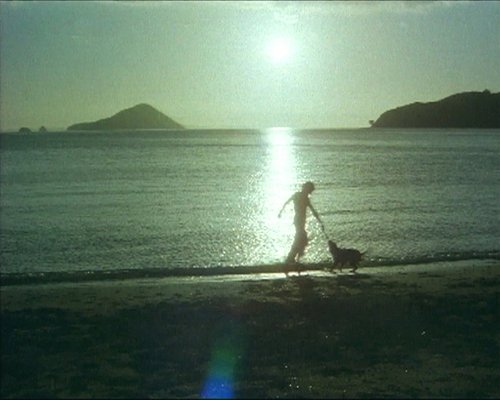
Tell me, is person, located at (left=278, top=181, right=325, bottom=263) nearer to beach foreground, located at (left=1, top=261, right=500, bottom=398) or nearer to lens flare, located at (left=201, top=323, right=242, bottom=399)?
beach foreground, located at (left=1, top=261, right=500, bottom=398)

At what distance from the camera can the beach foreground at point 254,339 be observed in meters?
9.10

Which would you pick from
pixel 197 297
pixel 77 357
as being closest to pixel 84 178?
pixel 197 297

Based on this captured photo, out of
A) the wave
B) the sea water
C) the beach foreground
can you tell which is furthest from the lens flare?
the sea water

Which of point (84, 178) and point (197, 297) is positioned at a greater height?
point (197, 297)

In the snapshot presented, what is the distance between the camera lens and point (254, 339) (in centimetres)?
1130

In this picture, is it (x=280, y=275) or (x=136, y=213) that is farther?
(x=136, y=213)

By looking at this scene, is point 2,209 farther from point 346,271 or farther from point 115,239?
point 346,271

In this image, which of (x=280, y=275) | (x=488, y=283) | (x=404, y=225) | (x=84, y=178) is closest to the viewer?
(x=488, y=283)

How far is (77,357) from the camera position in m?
10.1

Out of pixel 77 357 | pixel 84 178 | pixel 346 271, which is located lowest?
pixel 84 178

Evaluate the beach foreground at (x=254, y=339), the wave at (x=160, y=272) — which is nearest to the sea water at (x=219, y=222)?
the wave at (x=160, y=272)

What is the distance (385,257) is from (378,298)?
800cm

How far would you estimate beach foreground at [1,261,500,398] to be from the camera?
358 inches

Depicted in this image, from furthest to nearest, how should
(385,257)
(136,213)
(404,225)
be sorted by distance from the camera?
1. (136,213)
2. (404,225)
3. (385,257)
